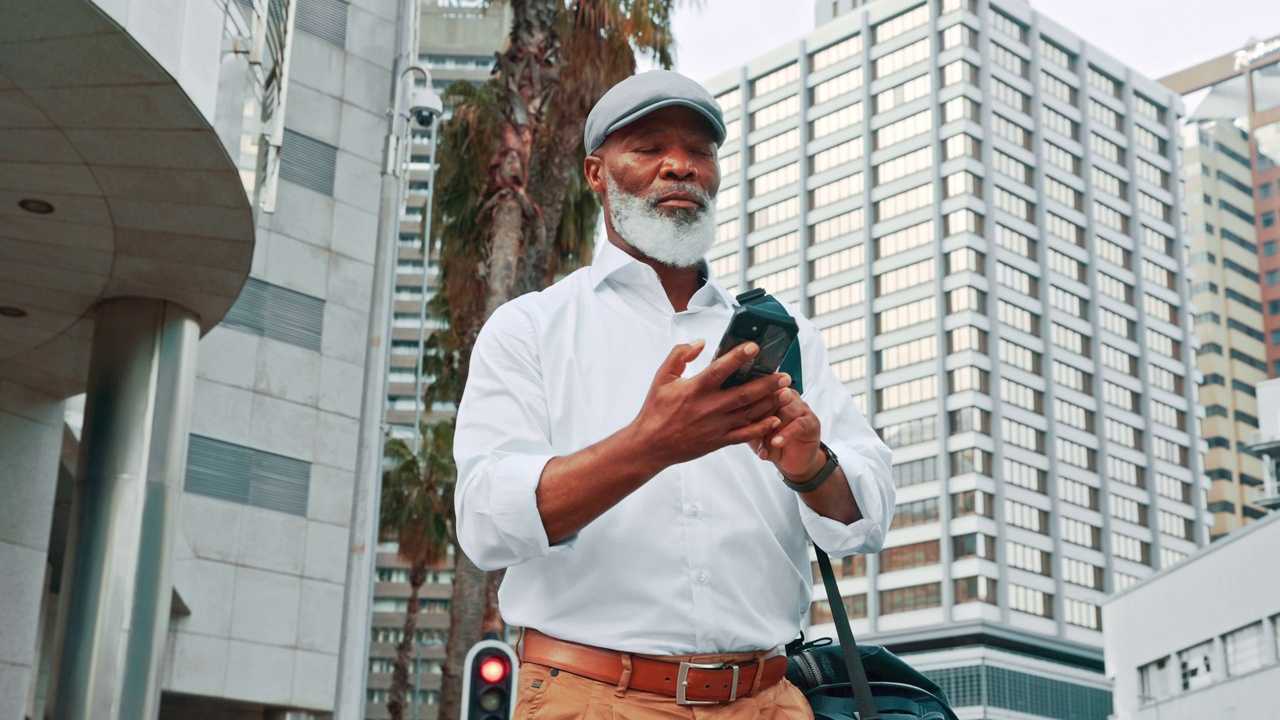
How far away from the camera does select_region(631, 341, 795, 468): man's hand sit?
5.82ft

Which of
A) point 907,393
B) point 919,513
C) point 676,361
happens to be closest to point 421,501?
point 676,361

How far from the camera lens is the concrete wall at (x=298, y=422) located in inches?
866

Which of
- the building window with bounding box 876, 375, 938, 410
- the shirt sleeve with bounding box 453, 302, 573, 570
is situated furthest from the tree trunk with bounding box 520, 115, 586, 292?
the building window with bounding box 876, 375, 938, 410

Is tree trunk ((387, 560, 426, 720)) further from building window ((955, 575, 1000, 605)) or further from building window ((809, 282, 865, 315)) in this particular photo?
building window ((809, 282, 865, 315))

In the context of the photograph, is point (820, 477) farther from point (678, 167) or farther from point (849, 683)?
point (678, 167)

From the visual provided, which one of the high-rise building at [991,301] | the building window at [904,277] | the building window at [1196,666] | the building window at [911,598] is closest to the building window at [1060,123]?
the high-rise building at [991,301]

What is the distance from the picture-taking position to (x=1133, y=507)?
99.0 metres

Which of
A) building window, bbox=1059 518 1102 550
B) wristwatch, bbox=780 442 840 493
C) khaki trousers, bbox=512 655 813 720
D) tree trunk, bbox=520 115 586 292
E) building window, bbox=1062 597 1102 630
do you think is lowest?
khaki trousers, bbox=512 655 813 720

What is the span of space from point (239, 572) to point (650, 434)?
71.7 feet

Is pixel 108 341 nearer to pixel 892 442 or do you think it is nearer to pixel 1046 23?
pixel 892 442

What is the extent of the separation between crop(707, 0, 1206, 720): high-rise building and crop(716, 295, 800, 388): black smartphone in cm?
8852

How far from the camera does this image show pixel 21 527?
1441 centimetres

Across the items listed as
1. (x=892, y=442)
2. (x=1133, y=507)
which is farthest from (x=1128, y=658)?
(x=1133, y=507)

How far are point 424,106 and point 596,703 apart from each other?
15997mm
